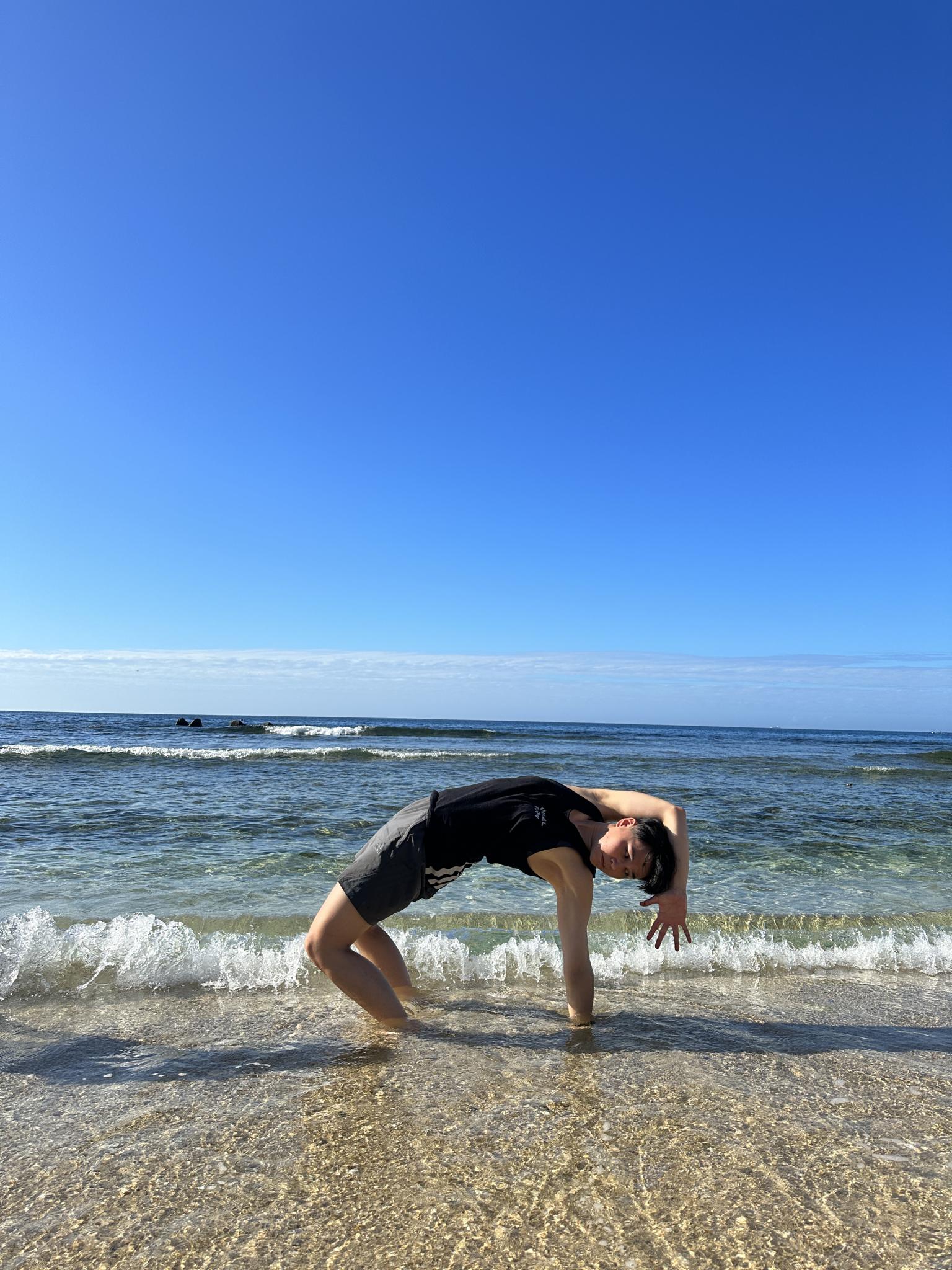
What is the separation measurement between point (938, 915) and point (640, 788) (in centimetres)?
980

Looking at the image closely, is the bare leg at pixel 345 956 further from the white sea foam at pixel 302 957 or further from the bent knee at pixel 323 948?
the white sea foam at pixel 302 957

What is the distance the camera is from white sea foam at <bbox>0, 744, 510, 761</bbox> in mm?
22781

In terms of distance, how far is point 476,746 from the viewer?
116ft

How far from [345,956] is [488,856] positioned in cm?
88

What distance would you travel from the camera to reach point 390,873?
367 centimetres

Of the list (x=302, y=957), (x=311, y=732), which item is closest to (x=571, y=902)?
(x=302, y=957)

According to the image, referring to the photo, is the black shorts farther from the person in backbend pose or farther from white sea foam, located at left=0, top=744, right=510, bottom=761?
white sea foam, located at left=0, top=744, right=510, bottom=761

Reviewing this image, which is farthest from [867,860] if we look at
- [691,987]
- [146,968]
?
[146,968]

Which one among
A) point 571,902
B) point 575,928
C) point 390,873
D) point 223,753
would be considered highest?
point 390,873

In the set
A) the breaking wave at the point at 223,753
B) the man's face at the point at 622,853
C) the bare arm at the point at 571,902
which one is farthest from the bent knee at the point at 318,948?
the breaking wave at the point at 223,753

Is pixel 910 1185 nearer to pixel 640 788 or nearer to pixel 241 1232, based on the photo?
pixel 241 1232

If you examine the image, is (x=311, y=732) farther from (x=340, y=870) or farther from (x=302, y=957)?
(x=302, y=957)

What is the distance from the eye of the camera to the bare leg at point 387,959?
422 cm

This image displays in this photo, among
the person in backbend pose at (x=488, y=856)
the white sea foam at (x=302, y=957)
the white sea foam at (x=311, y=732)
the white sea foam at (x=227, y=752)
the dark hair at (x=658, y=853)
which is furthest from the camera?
the white sea foam at (x=311, y=732)
